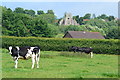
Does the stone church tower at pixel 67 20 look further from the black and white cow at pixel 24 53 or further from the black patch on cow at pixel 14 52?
the black patch on cow at pixel 14 52

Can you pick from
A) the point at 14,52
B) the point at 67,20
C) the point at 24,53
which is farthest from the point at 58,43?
the point at 67,20

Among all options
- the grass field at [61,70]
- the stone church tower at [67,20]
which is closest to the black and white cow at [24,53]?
the grass field at [61,70]

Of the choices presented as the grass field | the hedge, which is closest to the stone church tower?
the hedge

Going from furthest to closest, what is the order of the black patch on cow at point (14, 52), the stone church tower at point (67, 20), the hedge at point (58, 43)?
1. the stone church tower at point (67, 20)
2. the hedge at point (58, 43)
3. the black patch on cow at point (14, 52)

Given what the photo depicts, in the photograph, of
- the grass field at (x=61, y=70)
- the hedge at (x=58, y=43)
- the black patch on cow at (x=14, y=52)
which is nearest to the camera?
the grass field at (x=61, y=70)

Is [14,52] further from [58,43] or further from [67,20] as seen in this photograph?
[67,20]

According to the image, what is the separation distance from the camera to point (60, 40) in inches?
1964

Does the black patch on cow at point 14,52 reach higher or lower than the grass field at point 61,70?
higher

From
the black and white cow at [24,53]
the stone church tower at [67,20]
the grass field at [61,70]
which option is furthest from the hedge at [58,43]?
the stone church tower at [67,20]

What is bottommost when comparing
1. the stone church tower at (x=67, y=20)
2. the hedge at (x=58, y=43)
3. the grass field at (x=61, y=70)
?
the grass field at (x=61, y=70)

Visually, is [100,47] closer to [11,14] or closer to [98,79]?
[98,79]

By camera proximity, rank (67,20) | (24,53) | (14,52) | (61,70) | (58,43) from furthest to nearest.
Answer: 1. (67,20)
2. (58,43)
3. (24,53)
4. (14,52)
5. (61,70)

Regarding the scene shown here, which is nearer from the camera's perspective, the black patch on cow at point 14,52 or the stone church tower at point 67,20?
the black patch on cow at point 14,52

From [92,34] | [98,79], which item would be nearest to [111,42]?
[92,34]
